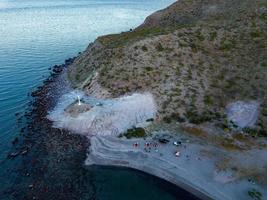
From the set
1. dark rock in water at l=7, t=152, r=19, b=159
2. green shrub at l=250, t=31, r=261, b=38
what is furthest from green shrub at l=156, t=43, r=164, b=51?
dark rock in water at l=7, t=152, r=19, b=159

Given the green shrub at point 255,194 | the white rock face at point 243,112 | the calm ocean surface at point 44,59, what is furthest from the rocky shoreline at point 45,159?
the white rock face at point 243,112

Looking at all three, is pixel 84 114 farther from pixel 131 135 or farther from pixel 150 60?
pixel 150 60

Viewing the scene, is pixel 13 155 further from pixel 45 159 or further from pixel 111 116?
pixel 111 116

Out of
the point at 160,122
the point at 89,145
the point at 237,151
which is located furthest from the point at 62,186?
the point at 237,151

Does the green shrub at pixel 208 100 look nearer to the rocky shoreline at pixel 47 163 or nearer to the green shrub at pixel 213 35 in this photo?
the green shrub at pixel 213 35

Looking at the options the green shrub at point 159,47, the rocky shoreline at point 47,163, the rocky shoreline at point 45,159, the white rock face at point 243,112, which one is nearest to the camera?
the rocky shoreline at point 47,163

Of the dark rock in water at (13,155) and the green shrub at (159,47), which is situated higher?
the green shrub at (159,47)

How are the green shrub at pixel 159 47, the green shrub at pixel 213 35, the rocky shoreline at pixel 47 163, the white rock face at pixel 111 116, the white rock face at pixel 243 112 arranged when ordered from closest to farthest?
1. the rocky shoreline at pixel 47 163
2. the white rock face at pixel 243 112
3. the white rock face at pixel 111 116
4. the green shrub at pixel 159 47
5. the green shrub at pixel 213 35
